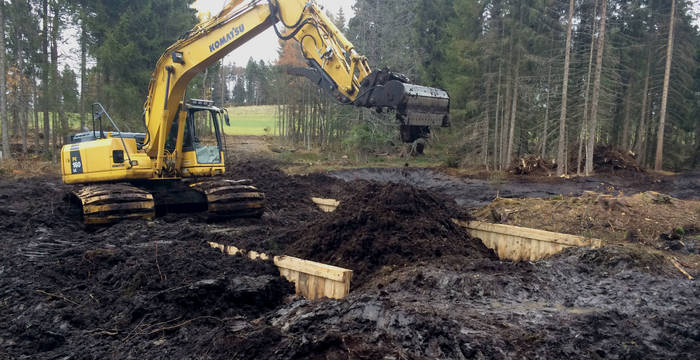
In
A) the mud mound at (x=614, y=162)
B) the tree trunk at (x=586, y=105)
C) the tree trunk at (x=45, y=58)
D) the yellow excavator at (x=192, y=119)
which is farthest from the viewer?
the mud mound at (x=614, y=162)

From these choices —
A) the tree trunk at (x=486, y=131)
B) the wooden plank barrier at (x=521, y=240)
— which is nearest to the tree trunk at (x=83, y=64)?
the tree trunk at (x=486, y=131)

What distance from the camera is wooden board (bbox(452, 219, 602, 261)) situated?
6727mm

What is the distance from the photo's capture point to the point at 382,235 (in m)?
6.24

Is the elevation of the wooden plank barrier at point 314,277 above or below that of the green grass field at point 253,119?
below

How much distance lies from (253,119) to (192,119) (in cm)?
4559

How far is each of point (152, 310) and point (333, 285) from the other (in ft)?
6.15

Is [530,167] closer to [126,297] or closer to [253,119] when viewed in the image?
[126,297]

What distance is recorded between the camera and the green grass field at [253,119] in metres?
42.8

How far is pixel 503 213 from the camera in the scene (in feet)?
28.2

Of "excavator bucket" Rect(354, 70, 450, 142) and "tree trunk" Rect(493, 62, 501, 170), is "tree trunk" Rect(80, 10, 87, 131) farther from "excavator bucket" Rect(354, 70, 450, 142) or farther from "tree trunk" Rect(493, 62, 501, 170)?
"tree trunk" Rect(493, 62, 501, 170)

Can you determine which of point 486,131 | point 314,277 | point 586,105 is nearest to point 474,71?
point 486,131

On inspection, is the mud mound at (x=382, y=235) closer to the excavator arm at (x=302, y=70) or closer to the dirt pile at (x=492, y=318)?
the dirt pile at (x=492, y=318)

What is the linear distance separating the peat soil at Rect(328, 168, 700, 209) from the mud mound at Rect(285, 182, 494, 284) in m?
6.29

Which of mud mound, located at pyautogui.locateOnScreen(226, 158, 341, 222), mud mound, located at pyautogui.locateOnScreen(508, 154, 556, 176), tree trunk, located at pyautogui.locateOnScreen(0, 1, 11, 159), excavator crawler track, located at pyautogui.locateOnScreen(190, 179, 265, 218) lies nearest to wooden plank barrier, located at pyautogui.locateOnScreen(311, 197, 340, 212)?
mud mound, located at pyautogui.locateOnScreen(226, 158, 341, 222)
